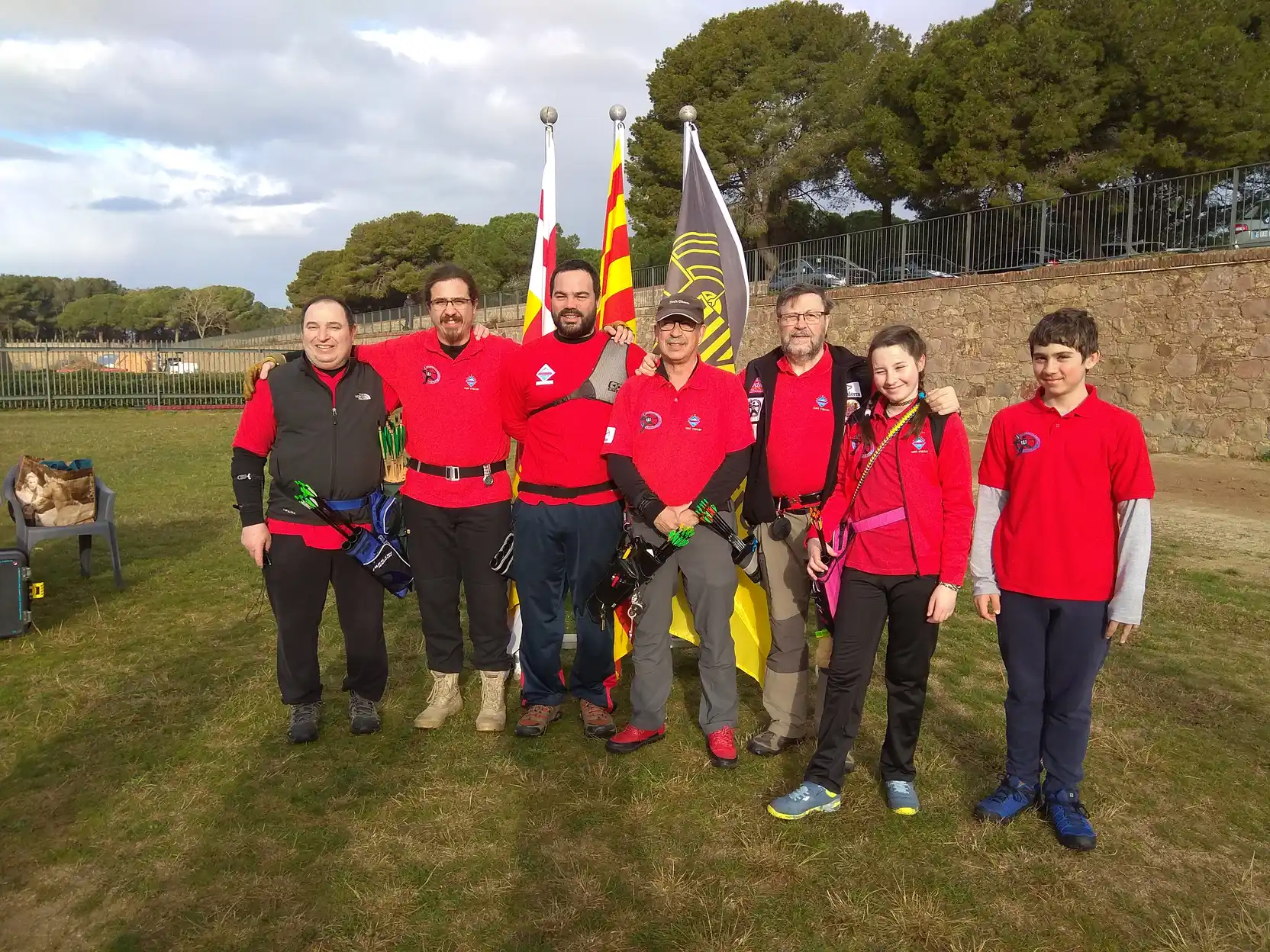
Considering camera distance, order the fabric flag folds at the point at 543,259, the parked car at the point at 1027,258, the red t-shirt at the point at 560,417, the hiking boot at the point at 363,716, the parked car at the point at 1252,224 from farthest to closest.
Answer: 1. the parked car at the point at 1027,258
2. the parked car at the point at 1252,224
3. the fabric flag folds at the point at 543,259
4. the hiking boot at the point at 363,716
5. the red t-shirt at the point at 560,417

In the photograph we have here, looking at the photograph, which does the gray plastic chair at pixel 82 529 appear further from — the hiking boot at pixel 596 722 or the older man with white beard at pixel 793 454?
the older man with white beard at pixel 793 454

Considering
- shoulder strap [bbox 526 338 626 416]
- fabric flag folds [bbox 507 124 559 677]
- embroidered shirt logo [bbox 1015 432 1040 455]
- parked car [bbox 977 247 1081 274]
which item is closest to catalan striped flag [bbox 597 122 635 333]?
fabric flag folds [bbox 507 124 559 677]

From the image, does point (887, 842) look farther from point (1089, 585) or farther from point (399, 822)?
point (399, 822)

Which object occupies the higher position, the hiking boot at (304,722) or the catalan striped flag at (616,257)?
the catalan striped flag at (616,257)

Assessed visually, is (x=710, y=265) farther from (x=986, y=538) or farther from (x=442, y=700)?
(x=442, y=700)

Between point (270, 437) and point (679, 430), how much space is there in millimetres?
1876

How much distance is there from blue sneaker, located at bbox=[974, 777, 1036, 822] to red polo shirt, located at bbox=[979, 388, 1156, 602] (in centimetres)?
79

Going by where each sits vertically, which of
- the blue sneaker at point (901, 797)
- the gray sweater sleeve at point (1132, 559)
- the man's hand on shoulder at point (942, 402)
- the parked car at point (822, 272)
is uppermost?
the parked car at point (822, 272)

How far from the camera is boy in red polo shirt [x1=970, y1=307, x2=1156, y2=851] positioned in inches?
121

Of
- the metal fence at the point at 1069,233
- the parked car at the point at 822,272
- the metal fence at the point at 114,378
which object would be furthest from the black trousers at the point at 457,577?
the metal fence at the point at 114,378

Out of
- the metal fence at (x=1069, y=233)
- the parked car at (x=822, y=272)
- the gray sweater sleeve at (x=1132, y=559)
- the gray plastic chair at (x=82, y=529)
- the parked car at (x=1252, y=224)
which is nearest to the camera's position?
the gray sweater sleeve at (x=1132, y=559)

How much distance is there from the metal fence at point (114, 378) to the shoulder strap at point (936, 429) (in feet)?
71.7

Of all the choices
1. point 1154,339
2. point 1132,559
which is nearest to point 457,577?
point 1132,559

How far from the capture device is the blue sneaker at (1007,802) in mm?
3359
